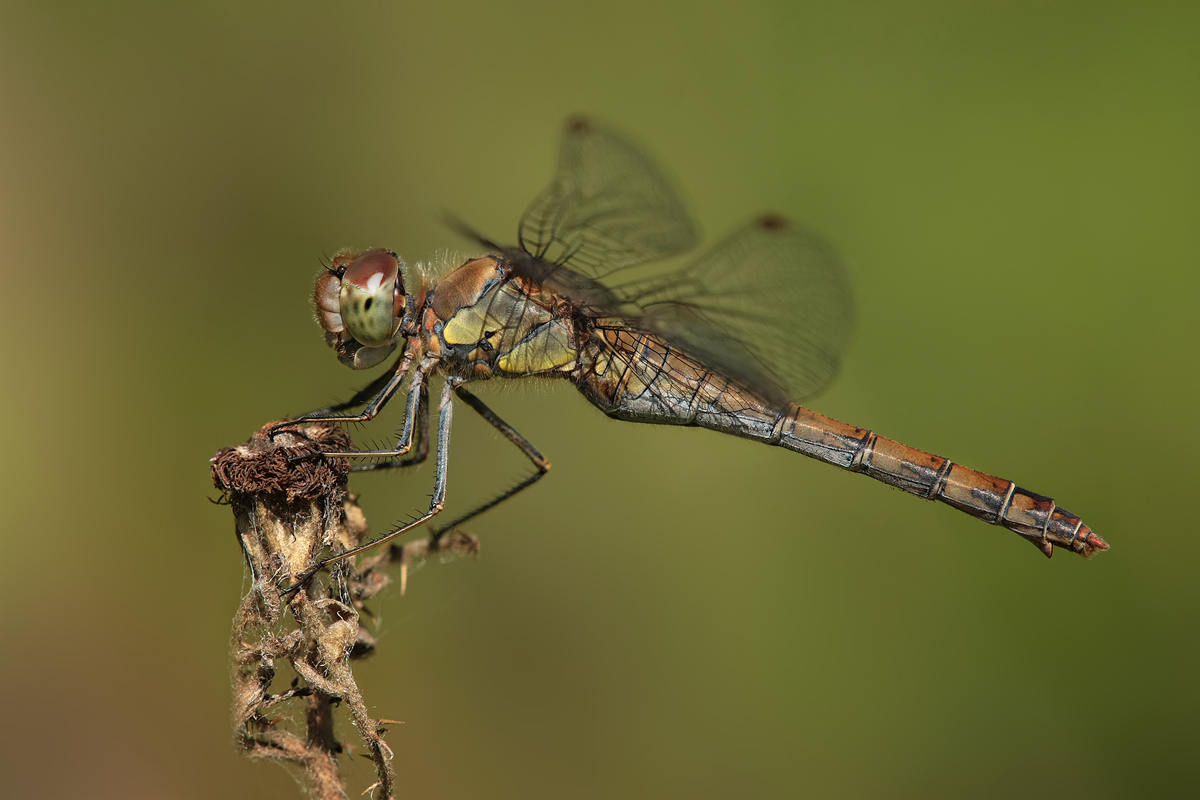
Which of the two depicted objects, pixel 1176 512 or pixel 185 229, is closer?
pixel 1176 512

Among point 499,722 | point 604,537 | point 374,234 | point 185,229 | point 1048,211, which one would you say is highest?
point 1048,211

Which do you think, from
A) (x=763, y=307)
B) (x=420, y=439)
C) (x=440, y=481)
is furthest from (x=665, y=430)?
(x=440, y=481)

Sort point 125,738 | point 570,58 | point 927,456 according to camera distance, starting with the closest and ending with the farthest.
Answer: point 927,456
point 125,738
point 570,58

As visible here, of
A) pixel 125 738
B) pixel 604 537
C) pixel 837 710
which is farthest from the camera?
pixel 604 537

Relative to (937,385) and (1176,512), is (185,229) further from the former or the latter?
(1176,512)

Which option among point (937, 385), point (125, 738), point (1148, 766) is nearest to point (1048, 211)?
point (937, 385)

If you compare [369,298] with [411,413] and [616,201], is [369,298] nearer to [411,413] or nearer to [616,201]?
[411,413]

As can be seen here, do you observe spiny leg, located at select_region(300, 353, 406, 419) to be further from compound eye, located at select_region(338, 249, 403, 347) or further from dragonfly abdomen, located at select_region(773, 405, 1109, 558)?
dragonfly abdomen, located at select_region(773, 405, 1109, 558)
